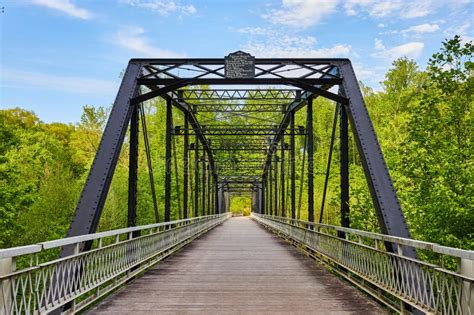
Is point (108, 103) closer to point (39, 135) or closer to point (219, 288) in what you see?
point (39, 135)

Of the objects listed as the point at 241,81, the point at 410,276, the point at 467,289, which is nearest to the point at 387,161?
the point at 241,81

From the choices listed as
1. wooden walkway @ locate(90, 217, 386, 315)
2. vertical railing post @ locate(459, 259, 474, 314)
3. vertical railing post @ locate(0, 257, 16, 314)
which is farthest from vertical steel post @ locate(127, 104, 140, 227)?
vertical railing post @ locate(459, 259, 474, 314)

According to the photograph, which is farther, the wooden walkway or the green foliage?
the green foliage

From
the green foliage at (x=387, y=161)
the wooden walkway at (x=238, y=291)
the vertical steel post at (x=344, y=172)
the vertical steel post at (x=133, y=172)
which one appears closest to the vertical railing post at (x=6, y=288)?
the wooden walkway at (x=238, y=291)

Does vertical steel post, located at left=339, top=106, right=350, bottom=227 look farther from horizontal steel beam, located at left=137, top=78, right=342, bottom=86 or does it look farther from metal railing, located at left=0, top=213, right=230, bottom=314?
metal railing, located at left=0, top=213, right=230, bottom=314

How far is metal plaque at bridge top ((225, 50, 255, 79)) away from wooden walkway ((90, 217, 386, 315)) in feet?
16.4

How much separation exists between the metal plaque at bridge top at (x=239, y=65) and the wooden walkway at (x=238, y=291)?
5.01 metres

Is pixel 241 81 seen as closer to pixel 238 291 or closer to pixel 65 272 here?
pixel 238 291

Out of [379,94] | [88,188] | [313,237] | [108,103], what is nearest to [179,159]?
[108,103]

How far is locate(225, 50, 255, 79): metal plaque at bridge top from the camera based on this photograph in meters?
12.5

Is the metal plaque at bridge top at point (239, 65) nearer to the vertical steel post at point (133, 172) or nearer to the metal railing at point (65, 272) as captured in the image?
the vertical steel post at point (133, 172)

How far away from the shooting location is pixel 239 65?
41.1 feet

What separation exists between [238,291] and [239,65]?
6.70 metres

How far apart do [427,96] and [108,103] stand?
30.3 m
